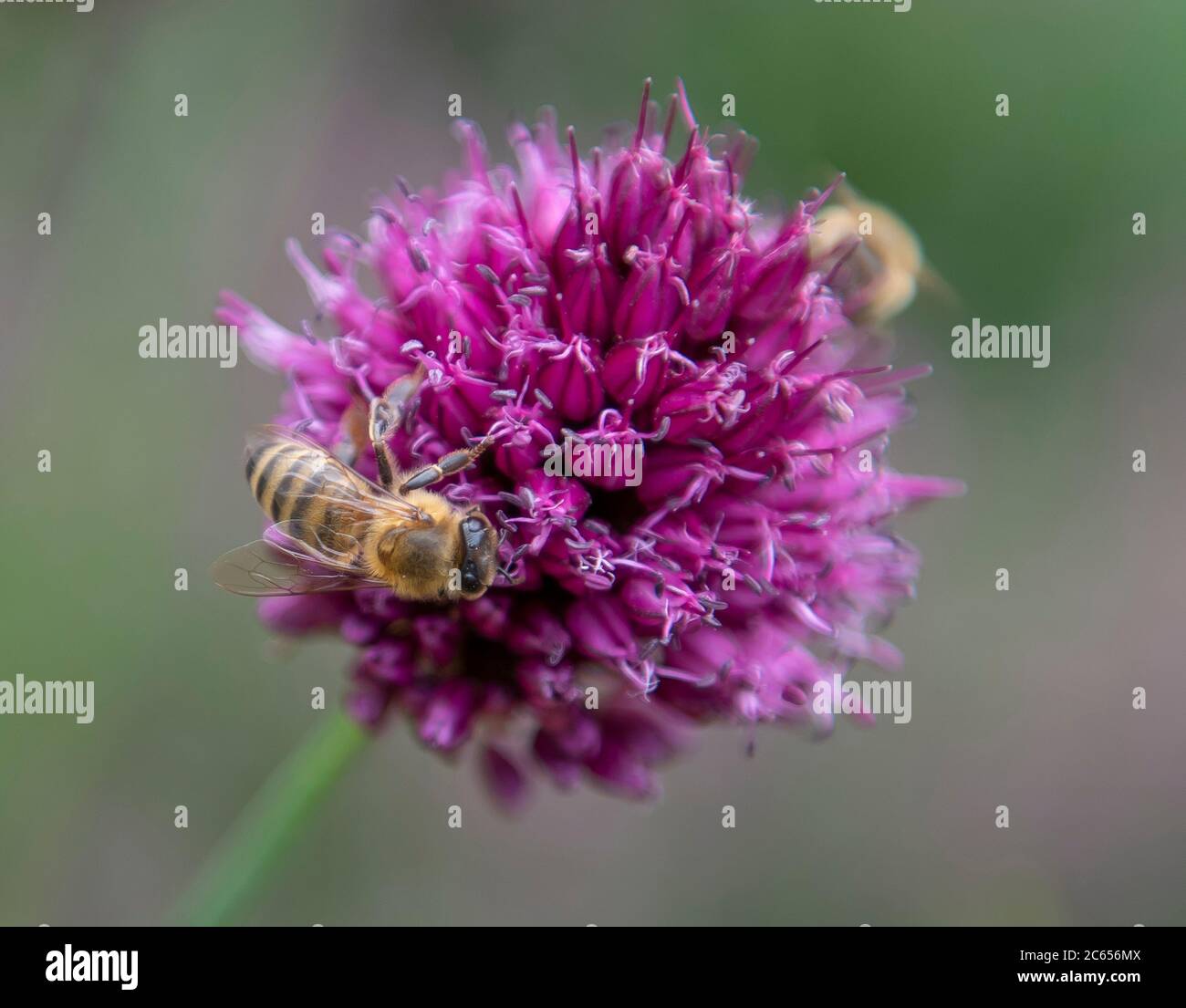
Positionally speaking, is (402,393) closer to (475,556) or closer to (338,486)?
(338,486)

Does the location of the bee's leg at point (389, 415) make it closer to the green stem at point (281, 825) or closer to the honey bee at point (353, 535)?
the honey bee at point (353, 535)

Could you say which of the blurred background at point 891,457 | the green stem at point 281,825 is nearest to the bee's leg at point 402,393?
the green stem at point 281,825

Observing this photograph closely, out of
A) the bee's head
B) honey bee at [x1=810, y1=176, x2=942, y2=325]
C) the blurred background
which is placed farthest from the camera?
the blurred background

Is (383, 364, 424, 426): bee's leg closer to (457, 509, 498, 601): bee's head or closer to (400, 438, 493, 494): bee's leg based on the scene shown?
(400, 438, 493, 494): bee's leg

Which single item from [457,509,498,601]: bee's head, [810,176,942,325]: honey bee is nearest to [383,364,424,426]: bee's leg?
[457,509,498,601]: bee's head
